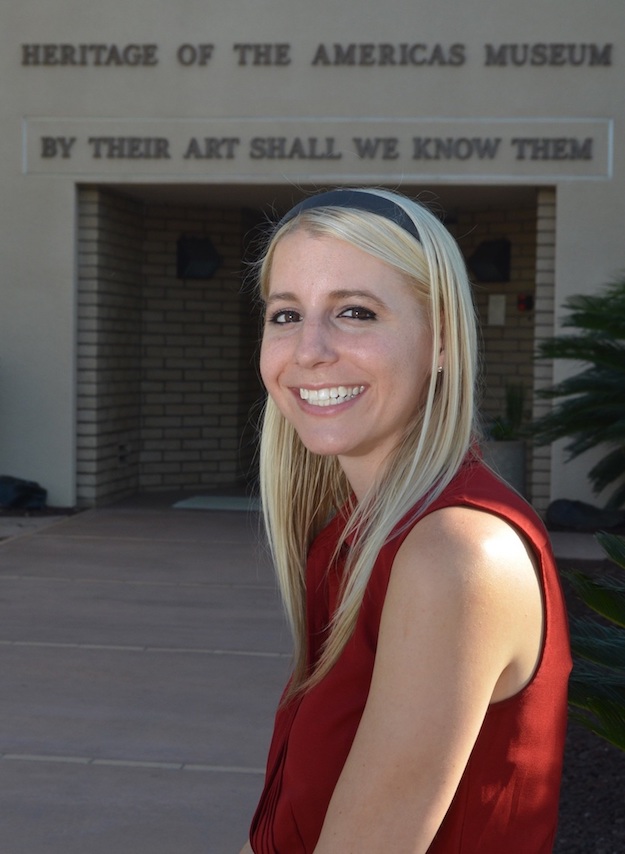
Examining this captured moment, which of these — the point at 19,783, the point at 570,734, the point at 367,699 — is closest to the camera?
the point at 367,699

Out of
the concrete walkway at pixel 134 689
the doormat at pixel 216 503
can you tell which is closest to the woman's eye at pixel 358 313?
the concrete walkway at pixel 134 689

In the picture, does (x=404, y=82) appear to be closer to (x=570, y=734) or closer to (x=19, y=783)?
(x=570, y=734)

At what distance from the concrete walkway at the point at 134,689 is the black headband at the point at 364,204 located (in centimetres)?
261

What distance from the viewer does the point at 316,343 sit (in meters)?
1.77

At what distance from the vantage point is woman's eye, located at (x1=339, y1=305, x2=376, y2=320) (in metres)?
1.71

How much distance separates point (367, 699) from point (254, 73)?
32.0ft

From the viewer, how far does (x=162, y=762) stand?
462 cm

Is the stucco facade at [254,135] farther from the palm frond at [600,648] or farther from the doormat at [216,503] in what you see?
the palm frond at [600,648]

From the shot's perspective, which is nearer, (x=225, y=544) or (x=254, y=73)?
(x=225, y=544)

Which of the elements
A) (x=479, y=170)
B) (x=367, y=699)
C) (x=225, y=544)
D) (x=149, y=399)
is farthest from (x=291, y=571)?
(x=149, y=399)

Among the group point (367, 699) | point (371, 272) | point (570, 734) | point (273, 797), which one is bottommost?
point (570, 734)

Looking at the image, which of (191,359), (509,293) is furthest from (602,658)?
(191,359)

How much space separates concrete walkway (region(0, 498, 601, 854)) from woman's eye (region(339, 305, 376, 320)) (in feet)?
8.39

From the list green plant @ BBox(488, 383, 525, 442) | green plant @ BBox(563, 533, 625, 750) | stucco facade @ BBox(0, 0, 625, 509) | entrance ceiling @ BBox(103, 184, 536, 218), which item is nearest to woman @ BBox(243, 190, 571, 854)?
green plant @ BBox(563, 533, 625, 750)
